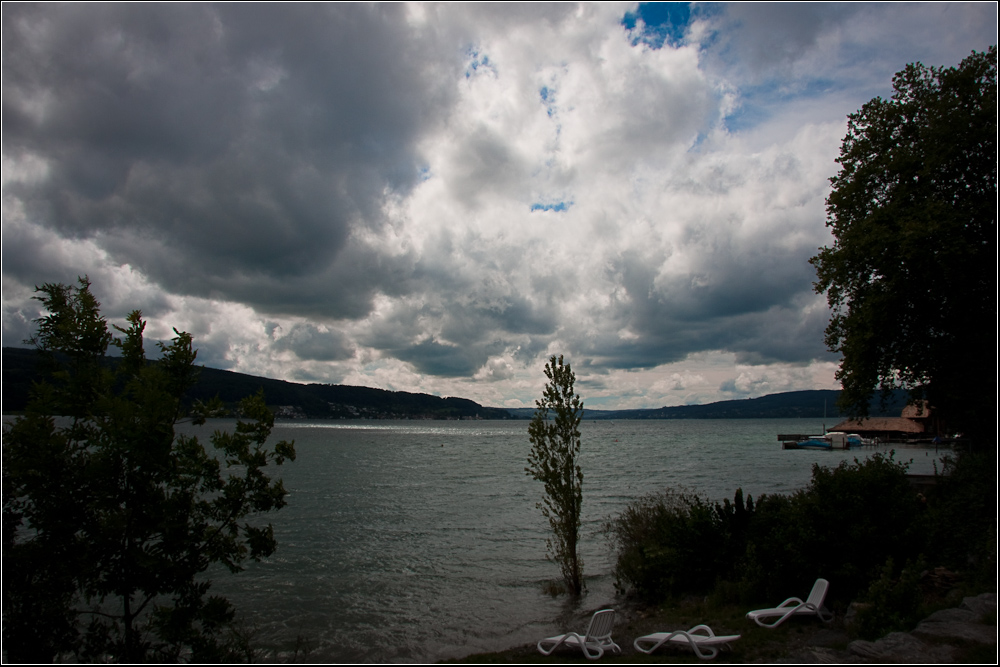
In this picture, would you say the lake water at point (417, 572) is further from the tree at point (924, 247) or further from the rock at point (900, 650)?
the tree at point (924, 247)

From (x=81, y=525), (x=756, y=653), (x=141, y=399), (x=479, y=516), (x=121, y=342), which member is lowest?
(x=479, y=516)

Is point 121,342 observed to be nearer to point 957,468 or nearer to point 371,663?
point 371,663

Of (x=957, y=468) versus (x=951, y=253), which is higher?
(x=951, y=253)

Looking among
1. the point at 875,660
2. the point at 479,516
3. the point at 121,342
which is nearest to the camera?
the point at 875,660

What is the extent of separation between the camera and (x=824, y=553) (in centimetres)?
1104

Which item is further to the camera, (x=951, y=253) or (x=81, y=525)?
(x=951, y=253)

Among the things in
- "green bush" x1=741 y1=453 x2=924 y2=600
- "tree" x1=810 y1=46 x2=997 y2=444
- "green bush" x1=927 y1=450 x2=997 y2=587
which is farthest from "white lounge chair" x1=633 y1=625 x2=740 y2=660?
"tree" x1=810 y1=46 x2=997 y2=444

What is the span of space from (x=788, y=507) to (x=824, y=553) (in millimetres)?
1909

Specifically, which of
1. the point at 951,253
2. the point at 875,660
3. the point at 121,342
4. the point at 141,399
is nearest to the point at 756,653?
the point at 875,660

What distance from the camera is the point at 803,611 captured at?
31.3ft

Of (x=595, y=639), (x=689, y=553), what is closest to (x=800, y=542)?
(x=689, y=553)

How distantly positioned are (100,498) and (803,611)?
10.4 meters

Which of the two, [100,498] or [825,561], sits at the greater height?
[100,498]

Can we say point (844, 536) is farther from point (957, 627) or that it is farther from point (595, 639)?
point (595, 639)
